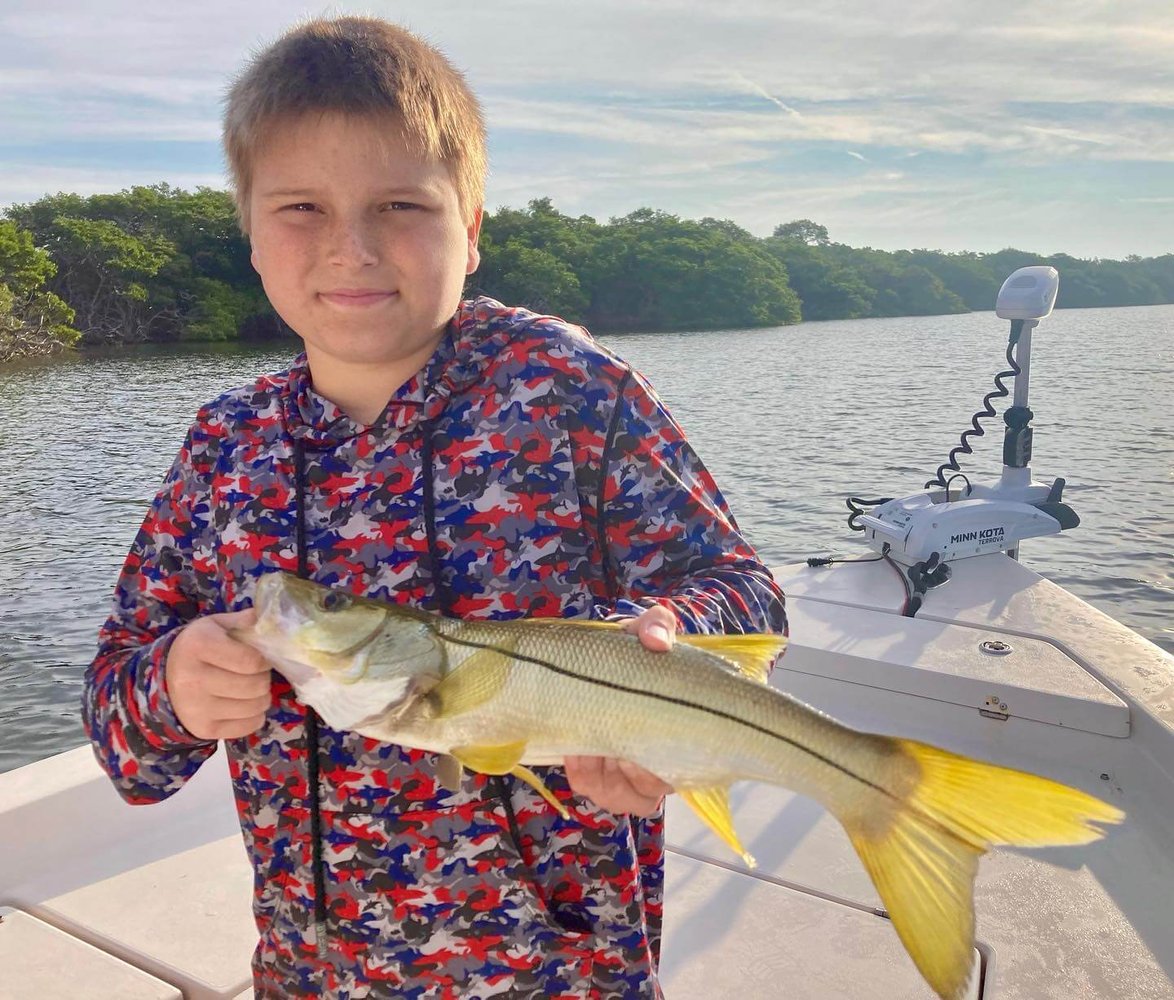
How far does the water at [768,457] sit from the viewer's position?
11.1 meters

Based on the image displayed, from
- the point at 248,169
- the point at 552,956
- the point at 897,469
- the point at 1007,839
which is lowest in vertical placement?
the point at 897,469

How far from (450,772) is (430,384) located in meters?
0.67

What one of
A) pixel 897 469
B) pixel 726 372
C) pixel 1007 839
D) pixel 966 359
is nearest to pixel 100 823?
pixel 1007 839

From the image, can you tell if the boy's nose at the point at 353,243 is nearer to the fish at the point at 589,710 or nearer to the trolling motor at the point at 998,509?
the fish at the point at 589,710

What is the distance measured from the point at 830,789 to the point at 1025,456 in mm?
5642

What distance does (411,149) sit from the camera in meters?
1.68

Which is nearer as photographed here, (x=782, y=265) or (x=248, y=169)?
(x=248, y=169)

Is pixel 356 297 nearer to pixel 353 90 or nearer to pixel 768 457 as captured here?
pixel 353 90

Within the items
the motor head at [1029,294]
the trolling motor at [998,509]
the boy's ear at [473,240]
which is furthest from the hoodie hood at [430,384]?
the motor head at [1029,294]

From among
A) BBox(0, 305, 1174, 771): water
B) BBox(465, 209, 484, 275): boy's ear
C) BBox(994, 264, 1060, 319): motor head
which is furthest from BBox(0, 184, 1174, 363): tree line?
BBox(465, 209, 484, 275): boy's ear

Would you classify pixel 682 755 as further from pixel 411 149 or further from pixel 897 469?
pixel 897 469

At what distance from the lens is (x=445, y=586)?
5.66ft

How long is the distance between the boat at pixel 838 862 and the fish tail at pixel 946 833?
37.4 inches

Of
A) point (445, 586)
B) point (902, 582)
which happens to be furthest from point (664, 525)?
point (902, 582)
